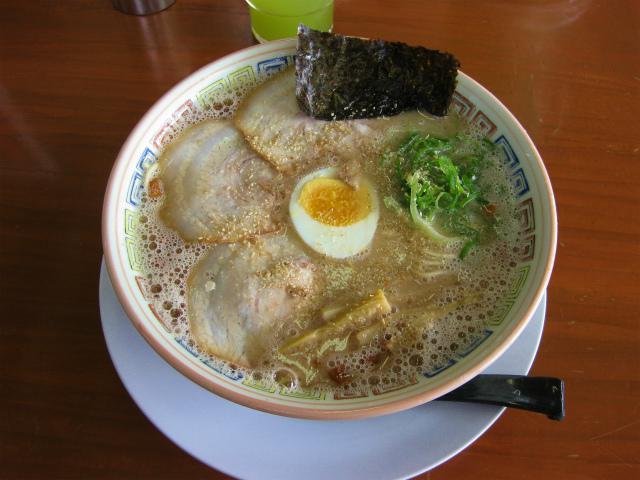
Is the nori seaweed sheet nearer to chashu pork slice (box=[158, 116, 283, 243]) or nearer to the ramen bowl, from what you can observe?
the ramen bowl

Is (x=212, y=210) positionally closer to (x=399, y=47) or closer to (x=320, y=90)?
(x=320, y=90)

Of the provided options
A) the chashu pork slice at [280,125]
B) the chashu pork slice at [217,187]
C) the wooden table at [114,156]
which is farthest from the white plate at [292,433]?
the chashu pork slice at [280,125]

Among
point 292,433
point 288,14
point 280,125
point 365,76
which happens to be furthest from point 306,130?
point 292,433

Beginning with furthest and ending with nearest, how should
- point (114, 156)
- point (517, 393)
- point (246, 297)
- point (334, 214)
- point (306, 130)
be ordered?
1. point (114, 156)
2. point (306, 130)
3. point (334, 214)
4. point (246, 297)
5. point (517, 393)

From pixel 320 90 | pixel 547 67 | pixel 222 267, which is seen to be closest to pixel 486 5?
pixel 547 67

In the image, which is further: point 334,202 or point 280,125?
point 280,125

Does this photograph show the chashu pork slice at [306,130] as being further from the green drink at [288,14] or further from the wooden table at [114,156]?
the wooden table at [114,156]

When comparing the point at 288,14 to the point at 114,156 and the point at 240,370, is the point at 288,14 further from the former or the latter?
the point at 240,370
